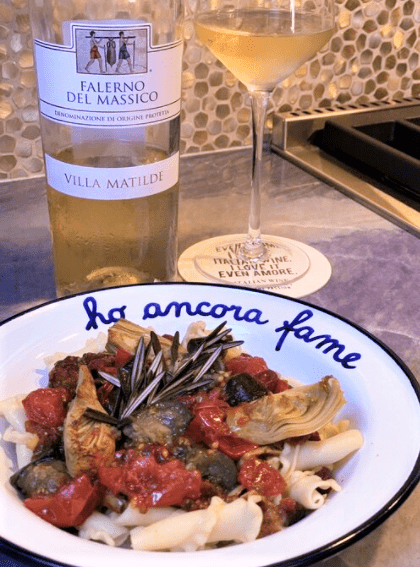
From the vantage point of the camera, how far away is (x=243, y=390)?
63cm

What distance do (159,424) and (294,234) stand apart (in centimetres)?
57

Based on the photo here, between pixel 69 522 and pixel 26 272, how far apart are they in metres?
0.51

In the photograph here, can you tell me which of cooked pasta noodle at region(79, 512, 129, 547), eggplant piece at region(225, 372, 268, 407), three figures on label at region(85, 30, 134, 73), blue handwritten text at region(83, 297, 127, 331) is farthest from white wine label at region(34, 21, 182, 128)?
cooked pasta noodle at region(79, 512, 129, 547)

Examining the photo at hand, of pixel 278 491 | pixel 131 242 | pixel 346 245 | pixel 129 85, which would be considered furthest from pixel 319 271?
pixel 278 491

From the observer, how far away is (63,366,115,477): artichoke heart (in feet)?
1.82

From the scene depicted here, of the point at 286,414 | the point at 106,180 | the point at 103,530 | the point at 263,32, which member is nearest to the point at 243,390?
the point at 286,414

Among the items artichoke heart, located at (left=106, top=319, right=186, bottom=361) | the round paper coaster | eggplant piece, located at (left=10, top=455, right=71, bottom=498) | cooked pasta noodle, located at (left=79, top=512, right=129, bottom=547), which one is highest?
artichoke heart, located at (left=106, top=319, right=186, bottom=361)

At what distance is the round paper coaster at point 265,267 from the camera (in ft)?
3.16

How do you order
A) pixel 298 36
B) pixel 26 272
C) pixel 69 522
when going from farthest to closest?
1. pixel 26 272
2. pixel 298 36
3. pixel 69 522

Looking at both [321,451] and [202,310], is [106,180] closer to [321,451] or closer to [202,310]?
[202,310]

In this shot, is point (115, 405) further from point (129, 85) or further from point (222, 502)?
point (129, 85)

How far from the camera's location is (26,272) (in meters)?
0.98

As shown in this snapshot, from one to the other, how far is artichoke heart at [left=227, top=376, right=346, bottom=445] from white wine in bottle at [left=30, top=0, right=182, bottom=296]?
1.07ft

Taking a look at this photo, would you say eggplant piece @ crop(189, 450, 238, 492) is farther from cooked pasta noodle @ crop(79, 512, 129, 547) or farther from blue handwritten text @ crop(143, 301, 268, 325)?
blue handwritten text @ crop(143, 301, 268, 325)
